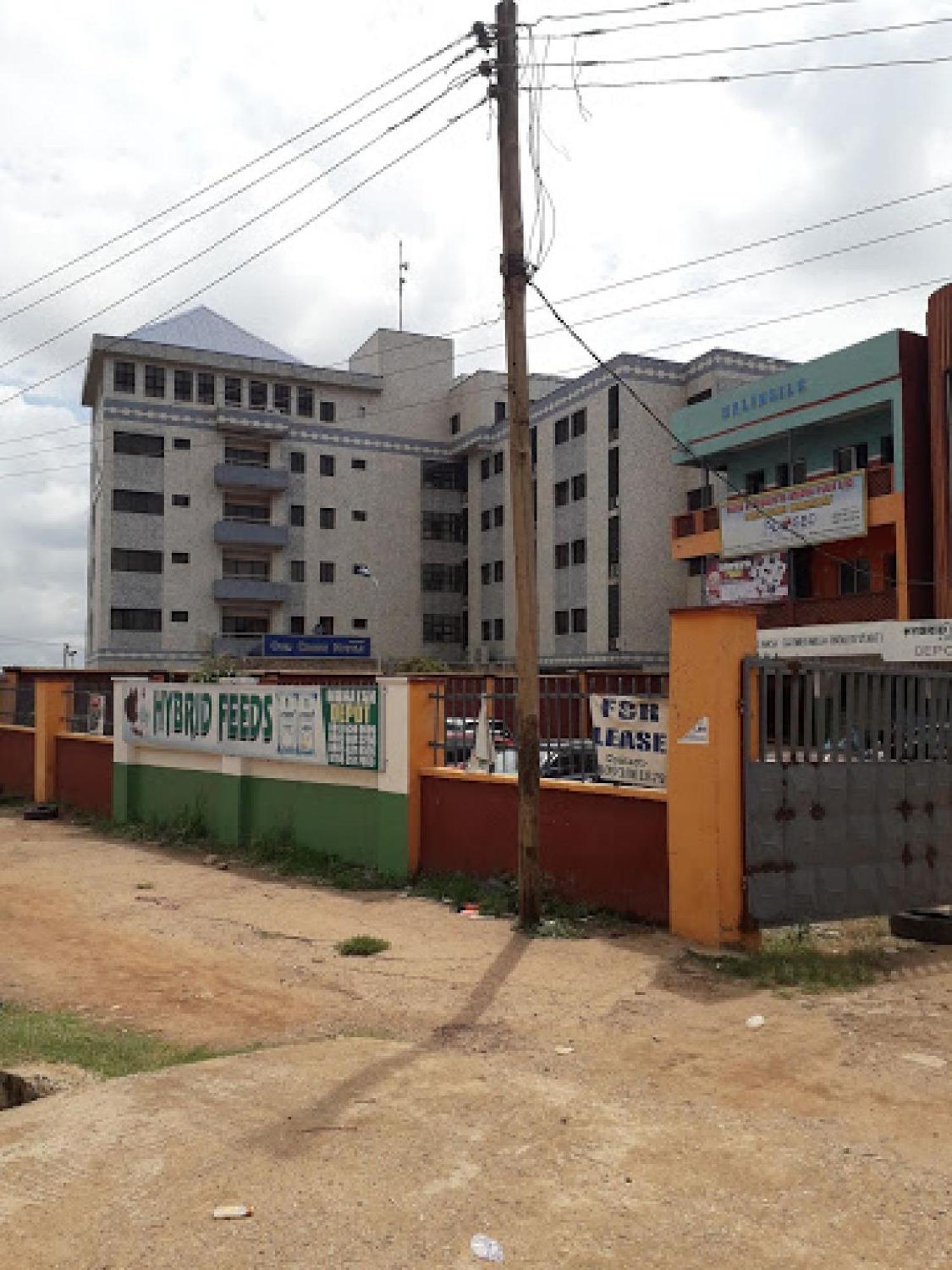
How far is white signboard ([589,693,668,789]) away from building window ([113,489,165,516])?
47661 millimetres

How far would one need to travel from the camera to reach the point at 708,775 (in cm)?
793

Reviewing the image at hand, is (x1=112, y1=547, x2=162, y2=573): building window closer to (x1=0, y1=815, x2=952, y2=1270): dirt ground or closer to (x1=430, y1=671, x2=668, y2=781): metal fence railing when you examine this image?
(x1=430, y1=671, x2=668, y2=781): metal fence railing

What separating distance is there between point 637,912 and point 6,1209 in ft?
19.9

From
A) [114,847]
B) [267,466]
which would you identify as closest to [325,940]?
[114,847]

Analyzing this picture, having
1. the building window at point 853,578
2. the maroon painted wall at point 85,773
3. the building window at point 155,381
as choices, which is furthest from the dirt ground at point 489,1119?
the building window at point 155,381

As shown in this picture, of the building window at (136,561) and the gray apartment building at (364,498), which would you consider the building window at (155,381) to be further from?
the building window at (136,561)

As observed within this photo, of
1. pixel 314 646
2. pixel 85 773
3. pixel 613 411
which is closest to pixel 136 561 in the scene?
pixel 314 646

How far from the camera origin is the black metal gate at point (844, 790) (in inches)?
312

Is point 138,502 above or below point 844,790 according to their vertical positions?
above

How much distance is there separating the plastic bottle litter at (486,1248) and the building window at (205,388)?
2174 inches

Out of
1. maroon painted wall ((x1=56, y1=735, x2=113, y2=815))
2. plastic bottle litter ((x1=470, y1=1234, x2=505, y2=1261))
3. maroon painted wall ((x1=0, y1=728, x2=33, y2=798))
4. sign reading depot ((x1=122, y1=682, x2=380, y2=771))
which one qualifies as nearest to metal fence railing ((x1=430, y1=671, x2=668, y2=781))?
sign reading depot ((x1=122, y1=682, x2=380, y2=771))

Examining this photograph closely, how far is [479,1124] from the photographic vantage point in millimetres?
4555

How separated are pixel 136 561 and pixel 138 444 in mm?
6274

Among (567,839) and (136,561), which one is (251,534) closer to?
(136,561)
